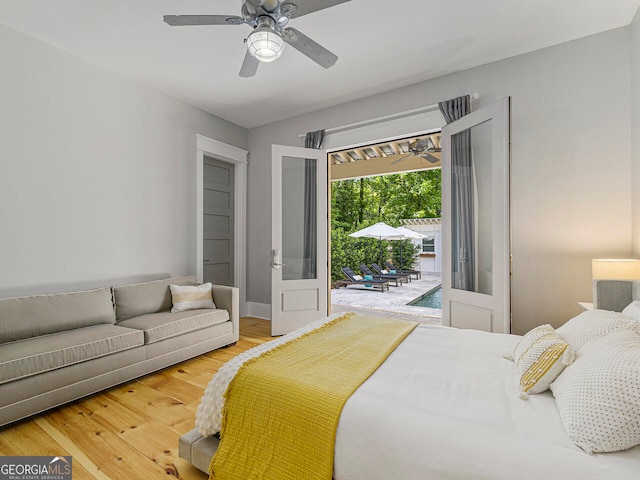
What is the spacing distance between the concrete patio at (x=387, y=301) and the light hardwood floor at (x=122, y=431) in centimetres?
333

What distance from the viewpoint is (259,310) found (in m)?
4.94

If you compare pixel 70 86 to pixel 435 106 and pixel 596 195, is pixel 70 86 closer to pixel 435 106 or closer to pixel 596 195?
pixel 435 106

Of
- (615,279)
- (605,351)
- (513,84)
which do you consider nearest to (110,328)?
(605,351)

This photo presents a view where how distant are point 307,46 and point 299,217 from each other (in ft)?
7.32

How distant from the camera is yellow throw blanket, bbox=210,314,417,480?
1225 mm

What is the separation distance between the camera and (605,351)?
1190 millimetres

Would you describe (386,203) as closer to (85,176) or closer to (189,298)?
(189,298)

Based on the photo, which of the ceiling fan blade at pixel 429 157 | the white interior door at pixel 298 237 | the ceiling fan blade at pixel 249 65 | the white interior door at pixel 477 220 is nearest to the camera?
the ceiling fan blade at pixel 249 65

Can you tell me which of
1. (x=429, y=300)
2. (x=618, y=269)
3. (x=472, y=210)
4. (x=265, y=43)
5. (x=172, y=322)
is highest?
(x=265, y=43)

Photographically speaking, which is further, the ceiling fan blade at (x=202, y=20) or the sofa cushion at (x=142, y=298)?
the sofa cushion at (x=142, y=298)

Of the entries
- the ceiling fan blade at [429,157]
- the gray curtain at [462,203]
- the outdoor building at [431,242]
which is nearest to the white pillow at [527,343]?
the gray curtain at [462,203]

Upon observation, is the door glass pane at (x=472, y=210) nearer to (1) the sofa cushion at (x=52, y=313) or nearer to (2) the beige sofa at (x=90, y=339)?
(2) the beige sofa at (x=90, y=339)

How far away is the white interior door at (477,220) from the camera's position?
8.91ft

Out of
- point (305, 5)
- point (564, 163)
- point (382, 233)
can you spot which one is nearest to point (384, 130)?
point (564, 163)
